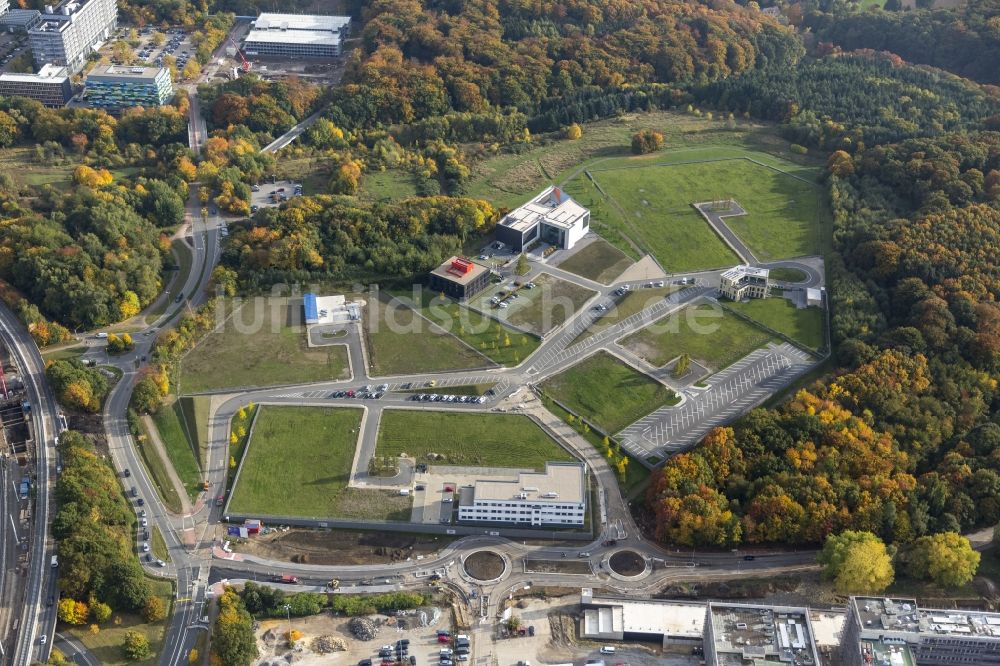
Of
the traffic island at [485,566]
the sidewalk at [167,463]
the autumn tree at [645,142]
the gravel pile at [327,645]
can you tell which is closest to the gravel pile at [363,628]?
the gravel pile at [327,645]

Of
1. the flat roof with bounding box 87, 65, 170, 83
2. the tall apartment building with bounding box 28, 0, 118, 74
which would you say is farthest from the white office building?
the tall apartment building with bounding box 28, 0, 118, 74

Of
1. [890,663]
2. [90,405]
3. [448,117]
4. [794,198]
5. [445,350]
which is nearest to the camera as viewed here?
[890,663]

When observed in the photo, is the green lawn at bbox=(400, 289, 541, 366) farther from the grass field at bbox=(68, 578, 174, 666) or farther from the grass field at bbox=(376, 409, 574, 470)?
the grass field at bbox=(68, 578, 174, 666)

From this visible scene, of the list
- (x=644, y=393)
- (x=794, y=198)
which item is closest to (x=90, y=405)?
(x=644, y=393)

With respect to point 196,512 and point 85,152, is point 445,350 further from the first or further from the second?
point 85,152

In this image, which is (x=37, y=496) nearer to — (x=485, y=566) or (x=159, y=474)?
(x=159, y=474)

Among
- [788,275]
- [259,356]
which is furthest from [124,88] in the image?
[788,275]

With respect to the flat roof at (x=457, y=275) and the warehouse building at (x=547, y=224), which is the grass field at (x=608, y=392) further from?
the warehouse building at (x=547, y=224)
